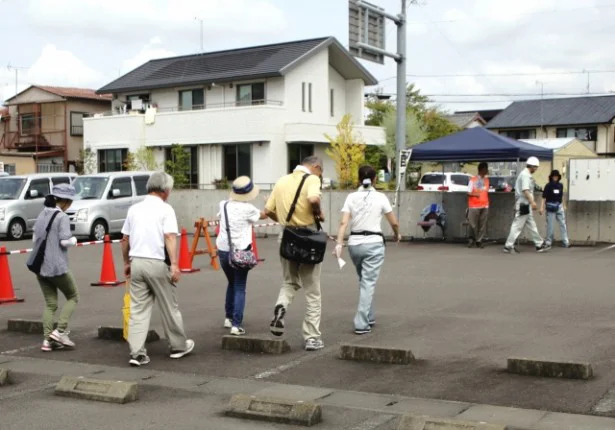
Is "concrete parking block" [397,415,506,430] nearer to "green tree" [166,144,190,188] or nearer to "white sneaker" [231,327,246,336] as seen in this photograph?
"white sneaker" [231,327,246,336]

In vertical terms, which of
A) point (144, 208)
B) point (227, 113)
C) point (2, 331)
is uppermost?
point (227, 113)

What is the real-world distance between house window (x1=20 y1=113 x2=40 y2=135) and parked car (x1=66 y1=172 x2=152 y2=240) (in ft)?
89.8

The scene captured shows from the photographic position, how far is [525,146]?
67.7ft

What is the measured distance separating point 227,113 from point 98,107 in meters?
16.3

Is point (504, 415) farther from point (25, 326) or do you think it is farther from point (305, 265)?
point (25, 326)

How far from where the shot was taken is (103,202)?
25688mm

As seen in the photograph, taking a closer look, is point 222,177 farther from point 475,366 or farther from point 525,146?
point 475,366

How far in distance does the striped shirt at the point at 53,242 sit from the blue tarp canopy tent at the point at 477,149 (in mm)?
13248

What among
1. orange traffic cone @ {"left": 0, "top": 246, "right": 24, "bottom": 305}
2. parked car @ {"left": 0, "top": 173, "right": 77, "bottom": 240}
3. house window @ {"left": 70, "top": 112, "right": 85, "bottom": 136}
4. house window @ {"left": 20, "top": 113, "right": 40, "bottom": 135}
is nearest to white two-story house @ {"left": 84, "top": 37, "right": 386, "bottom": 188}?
house window @ {"left": 70, "top": 112, "right": 85, "bottom": 136}

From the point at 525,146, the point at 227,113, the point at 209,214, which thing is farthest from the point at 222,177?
the point at 525,146

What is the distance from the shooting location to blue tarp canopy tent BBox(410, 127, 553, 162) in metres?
20.4

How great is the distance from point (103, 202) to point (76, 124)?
90.5 feet

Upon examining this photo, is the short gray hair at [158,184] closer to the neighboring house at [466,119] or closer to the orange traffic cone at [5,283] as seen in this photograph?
the orange traffic cone at [5,283]

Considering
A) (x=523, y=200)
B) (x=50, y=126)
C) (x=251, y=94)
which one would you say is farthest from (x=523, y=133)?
(x=523, y=200)
